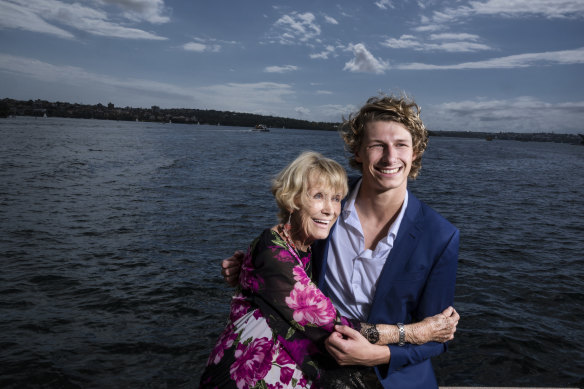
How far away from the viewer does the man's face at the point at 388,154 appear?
119 inches

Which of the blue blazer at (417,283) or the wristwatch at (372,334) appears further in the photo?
the blue blazer at (417,283)

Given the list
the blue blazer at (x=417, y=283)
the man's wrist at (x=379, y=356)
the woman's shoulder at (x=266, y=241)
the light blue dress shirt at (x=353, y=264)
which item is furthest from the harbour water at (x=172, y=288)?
the woman's shoulder at (x=266, y=241)

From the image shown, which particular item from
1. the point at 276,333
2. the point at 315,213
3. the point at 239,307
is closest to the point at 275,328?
the point at 276,333

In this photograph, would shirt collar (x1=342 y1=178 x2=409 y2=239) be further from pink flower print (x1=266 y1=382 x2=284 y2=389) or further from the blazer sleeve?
pink flower print (x1=266 y1=382 x2=284 y2=389)

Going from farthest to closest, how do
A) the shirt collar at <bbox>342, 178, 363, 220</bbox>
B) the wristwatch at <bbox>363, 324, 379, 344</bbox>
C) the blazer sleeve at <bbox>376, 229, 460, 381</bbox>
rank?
the shirt collar at <bbox>342, 178, 363, 220</bbox>, the blazer sleeve at <bbox>376, 229, 460, 381</bbox>, the wristwatch at <bbox>363, 324, 379, 344</bbox>

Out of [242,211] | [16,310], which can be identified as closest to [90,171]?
[242,211]

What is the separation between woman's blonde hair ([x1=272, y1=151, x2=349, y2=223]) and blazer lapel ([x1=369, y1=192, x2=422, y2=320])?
1.77 feet

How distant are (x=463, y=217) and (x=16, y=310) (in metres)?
18.8

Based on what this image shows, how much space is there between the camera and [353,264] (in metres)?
3.05

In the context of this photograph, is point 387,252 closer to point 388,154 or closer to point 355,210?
point 355,210

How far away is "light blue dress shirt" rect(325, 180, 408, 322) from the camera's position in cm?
292

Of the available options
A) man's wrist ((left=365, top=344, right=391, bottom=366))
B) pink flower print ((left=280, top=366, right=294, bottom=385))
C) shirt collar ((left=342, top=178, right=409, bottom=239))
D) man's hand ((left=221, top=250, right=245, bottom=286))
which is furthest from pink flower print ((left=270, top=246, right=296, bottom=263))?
man's hand ((left=221, top=250, right=245, bottom=286))

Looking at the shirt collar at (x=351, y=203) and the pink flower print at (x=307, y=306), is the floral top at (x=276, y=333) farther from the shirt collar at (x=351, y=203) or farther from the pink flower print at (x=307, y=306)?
the shirt collar at (x=351, y=203)

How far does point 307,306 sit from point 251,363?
0.43 meters
